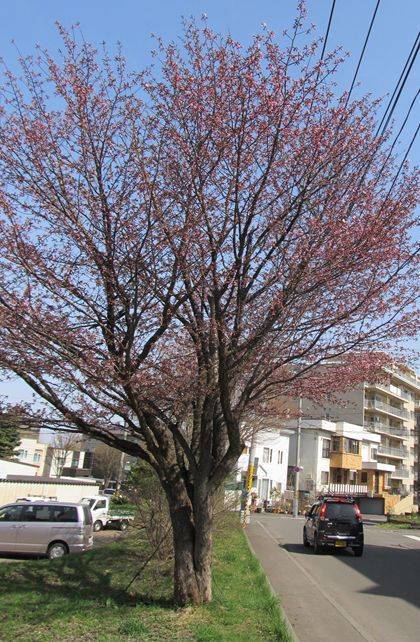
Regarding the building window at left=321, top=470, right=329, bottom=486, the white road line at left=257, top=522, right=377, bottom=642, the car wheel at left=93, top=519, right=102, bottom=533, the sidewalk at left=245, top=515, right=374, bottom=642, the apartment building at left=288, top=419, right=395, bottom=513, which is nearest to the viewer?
the sidewalk at left=245, top=515, right=374, bottom=642

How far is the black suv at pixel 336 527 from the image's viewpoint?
18.0 m

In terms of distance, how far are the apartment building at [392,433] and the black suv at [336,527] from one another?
38609mm

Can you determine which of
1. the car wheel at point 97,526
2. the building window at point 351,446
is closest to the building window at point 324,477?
the building window at point 351,446

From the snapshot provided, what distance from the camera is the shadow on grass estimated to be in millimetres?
7926

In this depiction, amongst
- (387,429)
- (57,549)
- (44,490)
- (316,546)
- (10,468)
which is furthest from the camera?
(387,429)

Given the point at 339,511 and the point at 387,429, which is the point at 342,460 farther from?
the point at 339,511

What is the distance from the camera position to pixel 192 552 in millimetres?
7578

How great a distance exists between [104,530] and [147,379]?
2309 cm

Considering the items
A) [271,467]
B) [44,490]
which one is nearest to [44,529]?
[44,490]

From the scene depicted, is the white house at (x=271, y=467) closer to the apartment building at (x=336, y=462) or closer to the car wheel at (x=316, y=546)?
the apartment building at (x=336, y=462)

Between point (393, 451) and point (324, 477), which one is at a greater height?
point (393, 451)

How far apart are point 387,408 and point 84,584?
6055 cm

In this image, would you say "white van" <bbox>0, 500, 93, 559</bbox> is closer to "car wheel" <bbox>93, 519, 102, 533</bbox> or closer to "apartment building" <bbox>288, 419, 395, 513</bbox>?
"car wheel" <bbox>93, 519, 102, 533</bbox>

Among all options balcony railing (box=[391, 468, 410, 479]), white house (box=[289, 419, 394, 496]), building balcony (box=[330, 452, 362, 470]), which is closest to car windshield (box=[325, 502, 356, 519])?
white house (box=[289, 419, 394, 496])
